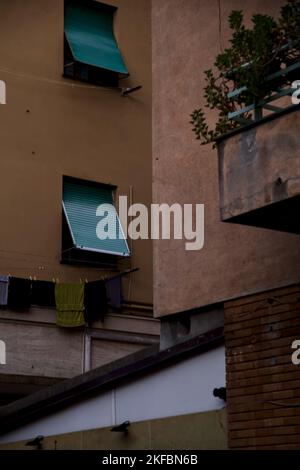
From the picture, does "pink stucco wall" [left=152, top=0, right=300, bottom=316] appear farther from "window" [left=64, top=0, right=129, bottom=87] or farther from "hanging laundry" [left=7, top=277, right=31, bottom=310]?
"window" [left=64, top=0, right=129, bottom=87]

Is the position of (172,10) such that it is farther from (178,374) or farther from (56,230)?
(56,230)

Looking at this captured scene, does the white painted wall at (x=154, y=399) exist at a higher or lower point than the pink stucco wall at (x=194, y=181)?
lower

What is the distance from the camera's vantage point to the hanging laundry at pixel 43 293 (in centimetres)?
1522

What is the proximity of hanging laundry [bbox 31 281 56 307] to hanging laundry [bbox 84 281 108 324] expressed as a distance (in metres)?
0.55

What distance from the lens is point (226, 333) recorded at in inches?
351

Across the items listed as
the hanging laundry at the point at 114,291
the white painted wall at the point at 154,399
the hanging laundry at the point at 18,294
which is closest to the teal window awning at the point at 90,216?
the hanging laundry at the point at 114,291

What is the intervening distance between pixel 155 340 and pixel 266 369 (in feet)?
26.1

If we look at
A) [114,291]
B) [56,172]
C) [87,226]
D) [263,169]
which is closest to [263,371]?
[263,169]

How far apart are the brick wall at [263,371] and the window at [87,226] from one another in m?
7.10

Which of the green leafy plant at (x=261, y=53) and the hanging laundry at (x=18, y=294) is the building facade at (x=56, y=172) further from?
the green leafy plant at (x=261, y=53)

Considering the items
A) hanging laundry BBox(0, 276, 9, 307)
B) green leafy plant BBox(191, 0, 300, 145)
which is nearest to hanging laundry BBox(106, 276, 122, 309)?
hanging laundry BBox(0, 276, 9, 307)

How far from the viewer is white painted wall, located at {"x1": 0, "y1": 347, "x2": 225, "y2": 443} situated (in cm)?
960
